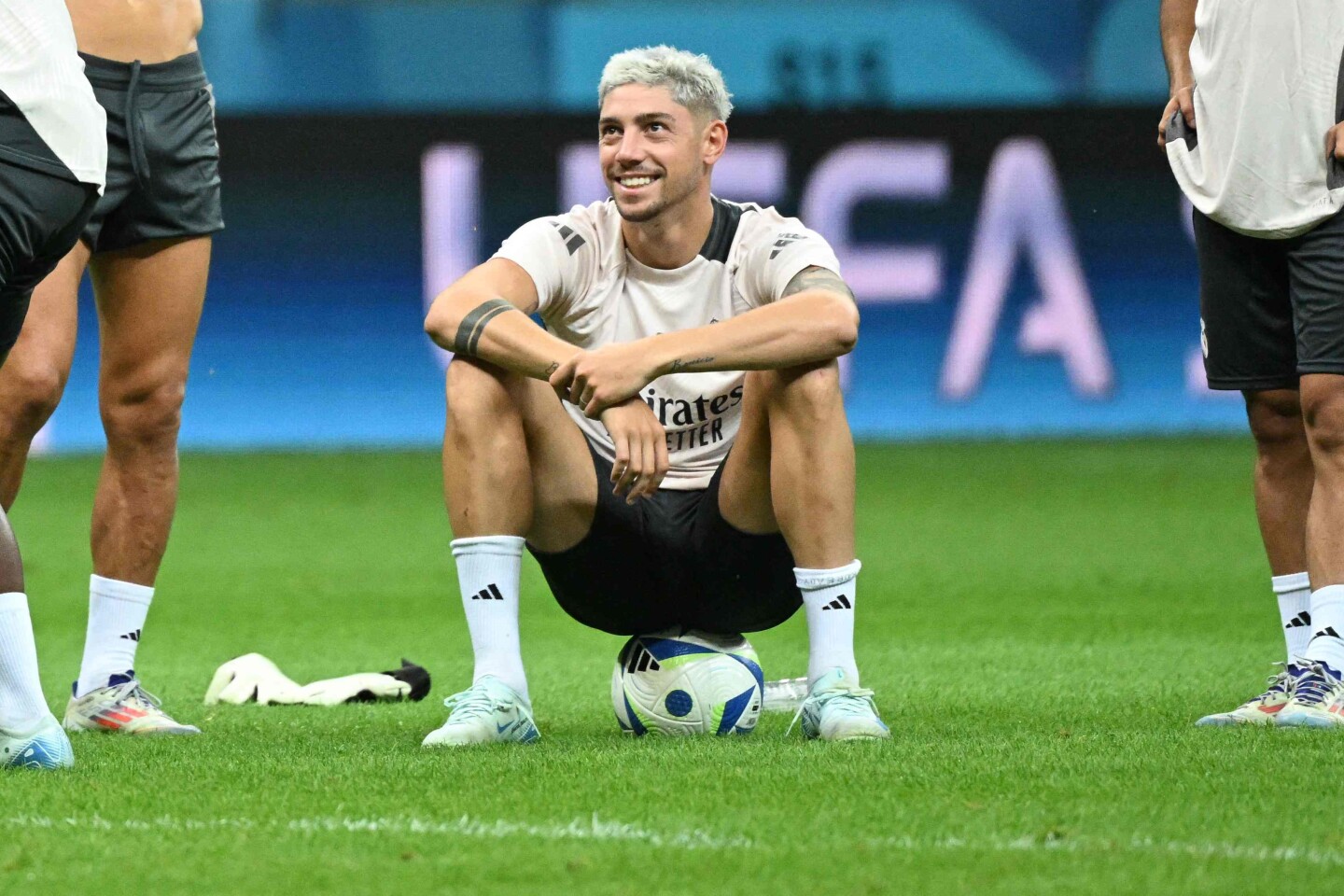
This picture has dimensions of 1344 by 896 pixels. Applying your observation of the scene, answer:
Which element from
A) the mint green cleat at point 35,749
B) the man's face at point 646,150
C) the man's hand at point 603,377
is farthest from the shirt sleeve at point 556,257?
the mint green cleat at point 35,749

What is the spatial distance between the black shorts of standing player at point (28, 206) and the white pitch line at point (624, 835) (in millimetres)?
957

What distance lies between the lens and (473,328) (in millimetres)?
3758

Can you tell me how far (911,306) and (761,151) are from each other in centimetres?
134

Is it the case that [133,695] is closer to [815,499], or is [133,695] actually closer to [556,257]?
[556,257]

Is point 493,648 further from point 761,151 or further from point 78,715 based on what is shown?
point 761,151

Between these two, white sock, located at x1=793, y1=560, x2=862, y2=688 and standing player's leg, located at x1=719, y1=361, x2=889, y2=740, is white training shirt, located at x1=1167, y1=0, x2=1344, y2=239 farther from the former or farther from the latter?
white sock, located at x1=793, y1=560, x2=862, y2=688

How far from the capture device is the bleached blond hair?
13.2 feet

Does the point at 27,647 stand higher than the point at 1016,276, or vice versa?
the point at 27,647

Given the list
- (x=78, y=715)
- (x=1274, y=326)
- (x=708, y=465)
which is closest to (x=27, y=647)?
(x=78, y=715)

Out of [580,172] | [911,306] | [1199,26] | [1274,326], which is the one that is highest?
[1199,26]

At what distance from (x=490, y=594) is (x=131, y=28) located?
1.50 metres

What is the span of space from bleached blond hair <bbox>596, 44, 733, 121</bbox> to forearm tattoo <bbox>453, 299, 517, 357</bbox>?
1.75 feet

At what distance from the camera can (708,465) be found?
4117 millimetres

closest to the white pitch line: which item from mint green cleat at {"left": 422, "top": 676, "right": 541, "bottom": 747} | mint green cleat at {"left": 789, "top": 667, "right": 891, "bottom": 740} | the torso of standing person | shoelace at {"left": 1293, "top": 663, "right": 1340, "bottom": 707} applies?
mint green cleat at {"left": 422, "top": 676, "right": 541, "bottom": 747}
